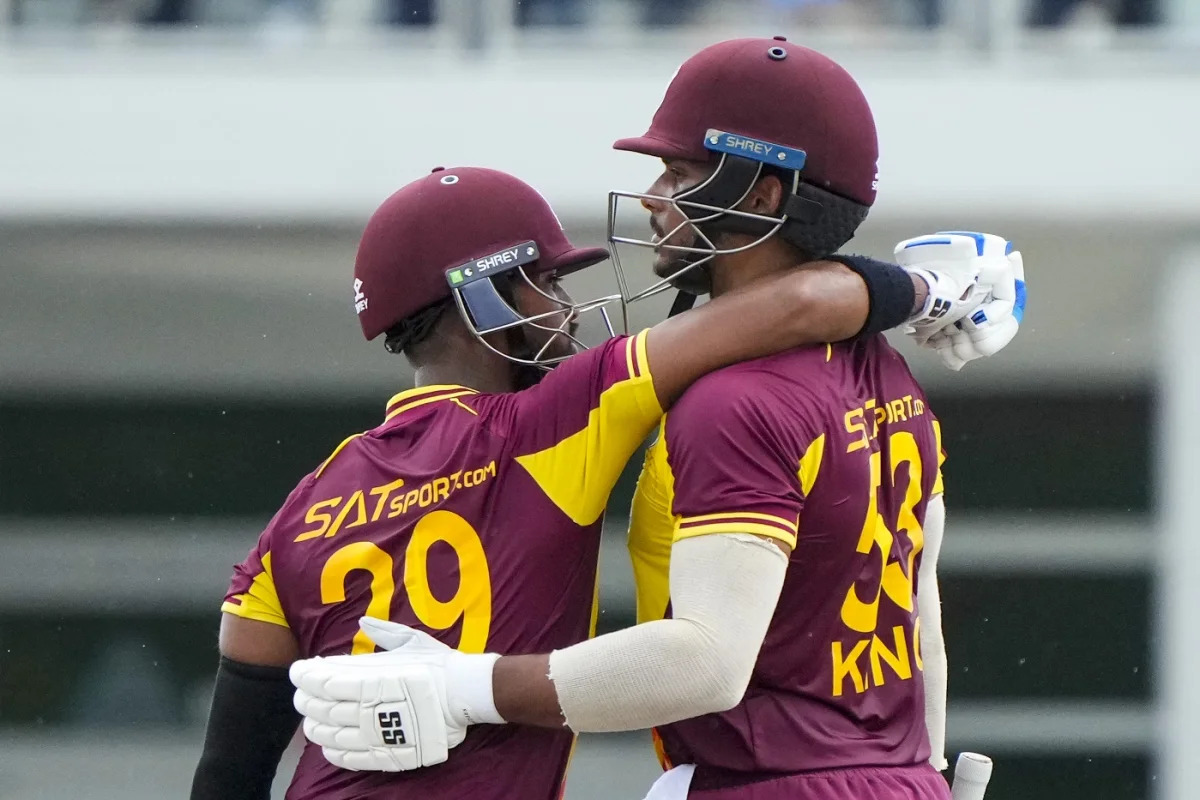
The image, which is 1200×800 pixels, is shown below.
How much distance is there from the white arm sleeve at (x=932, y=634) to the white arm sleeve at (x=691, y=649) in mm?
506

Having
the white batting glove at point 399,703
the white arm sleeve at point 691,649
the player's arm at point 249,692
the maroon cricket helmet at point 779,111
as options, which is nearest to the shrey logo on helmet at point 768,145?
the maroon cricket helmet at point 779,111

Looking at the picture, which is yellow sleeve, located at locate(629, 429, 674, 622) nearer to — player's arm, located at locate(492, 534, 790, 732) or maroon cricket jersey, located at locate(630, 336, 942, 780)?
maroon cricket jersey, located at locate(630, 336, 942, 780)

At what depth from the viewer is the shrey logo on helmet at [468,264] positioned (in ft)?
7.33

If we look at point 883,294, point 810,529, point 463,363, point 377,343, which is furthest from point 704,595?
point 377,343

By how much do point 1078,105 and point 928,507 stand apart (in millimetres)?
3884

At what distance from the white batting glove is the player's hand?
32.8 inches

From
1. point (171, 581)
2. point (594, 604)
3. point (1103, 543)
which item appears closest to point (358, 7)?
point (171, 581)

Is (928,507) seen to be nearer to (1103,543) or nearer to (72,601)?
(1103,543)

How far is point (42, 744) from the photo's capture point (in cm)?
644

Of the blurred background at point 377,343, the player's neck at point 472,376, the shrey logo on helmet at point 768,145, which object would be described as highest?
the shrey logo on helmet at point 768,145

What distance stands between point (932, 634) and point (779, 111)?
34.2 inches

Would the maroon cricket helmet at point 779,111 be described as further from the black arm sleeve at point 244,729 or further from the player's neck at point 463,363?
the black arm sleeve at point 244,729

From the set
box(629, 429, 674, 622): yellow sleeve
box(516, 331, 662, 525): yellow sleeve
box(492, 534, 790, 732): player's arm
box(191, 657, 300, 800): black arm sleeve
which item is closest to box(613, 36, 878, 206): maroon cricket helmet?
box(516, 331, 662, 525): yellow sleeve

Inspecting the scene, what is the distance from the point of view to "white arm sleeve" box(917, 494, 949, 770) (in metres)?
2.31
